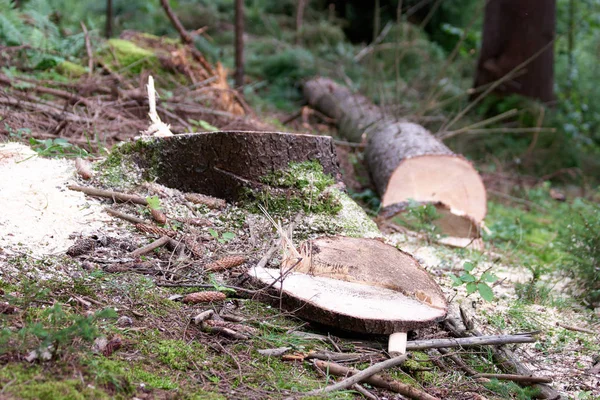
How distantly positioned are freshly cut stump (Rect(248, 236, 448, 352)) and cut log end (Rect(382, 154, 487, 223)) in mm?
1906

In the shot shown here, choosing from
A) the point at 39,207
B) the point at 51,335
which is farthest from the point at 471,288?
the point at 39,207

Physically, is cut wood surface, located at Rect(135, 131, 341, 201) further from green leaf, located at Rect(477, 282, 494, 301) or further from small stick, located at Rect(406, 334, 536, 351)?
small stick, located at Rect(406, 334, 536, 351)

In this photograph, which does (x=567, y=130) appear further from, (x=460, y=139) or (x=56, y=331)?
(x=56, y=331)

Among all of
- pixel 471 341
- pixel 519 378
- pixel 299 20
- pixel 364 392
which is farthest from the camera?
pixel 299 20

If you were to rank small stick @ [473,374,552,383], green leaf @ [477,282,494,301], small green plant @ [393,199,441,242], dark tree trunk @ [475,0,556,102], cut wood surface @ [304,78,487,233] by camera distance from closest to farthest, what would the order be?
small stick @ [473,374,552,383] < green leaf @ [477,282,494,301] < small green plant @ [393,199,441,242] < cut wood surface @ [304,78,487,233] < dark tree trunk @ [475,0,556,102]

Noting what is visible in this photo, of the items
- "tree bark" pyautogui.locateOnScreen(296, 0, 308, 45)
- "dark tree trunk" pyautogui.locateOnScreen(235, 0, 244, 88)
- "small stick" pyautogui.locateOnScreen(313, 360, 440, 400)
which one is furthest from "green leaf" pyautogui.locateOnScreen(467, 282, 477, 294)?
"tree bark" pyautogui.locateOnScreen(296, 0, 308, 45)

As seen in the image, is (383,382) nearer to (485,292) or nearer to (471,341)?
(471,341)

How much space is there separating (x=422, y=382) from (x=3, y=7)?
581cm

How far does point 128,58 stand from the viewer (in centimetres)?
632

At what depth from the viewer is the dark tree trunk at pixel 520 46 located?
851cm

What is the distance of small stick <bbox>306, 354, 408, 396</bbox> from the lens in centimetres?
211

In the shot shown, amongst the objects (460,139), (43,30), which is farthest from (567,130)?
(43,30)

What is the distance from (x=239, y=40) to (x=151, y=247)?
467 centimetres

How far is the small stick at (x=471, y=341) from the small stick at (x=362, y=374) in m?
0.14
